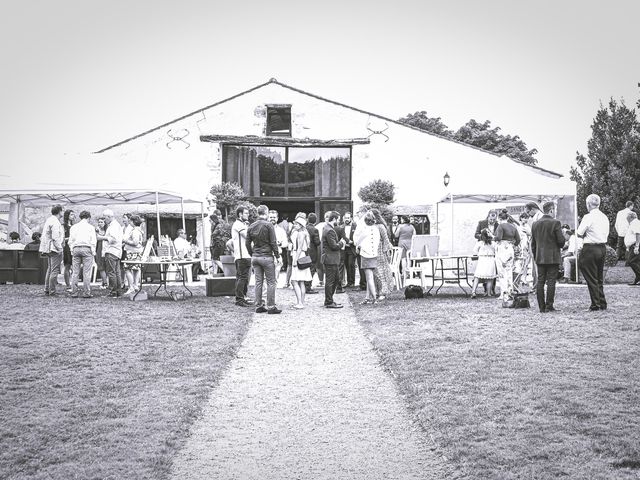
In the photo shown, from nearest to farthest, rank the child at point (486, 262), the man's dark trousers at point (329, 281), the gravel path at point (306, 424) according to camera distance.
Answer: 1. the gravel path at point (306, 424)
2. the man's dark trousers at point (329, 281)
3. the child at point (486, 262)

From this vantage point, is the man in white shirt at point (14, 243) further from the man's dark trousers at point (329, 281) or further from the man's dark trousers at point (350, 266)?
the man's dark trousers at point (329, 281)

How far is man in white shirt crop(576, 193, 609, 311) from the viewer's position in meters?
11.8

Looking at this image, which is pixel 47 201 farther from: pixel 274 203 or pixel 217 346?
pixel 217 346

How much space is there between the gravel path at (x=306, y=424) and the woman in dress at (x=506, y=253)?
461 cm

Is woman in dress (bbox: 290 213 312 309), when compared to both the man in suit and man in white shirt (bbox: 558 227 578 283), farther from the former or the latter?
man in white shirt (bbox: 558 227 578 283)

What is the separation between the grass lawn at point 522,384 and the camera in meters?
4.86

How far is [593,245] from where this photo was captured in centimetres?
1189

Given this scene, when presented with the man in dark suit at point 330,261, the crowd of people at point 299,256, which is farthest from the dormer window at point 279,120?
the man in dark suit at point 330,261

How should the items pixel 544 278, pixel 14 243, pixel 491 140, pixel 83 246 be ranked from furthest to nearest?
pixel 491 140, pixel 14 243, pixel 83 246, pixel 544 278

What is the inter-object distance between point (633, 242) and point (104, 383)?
43.3ft

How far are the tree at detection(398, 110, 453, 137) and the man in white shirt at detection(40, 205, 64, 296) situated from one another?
1436 inches

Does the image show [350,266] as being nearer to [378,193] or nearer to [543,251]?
[543,251]

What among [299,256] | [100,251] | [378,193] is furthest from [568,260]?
[100,251]

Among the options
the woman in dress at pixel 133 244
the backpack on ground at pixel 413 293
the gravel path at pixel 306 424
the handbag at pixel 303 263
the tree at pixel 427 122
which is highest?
the tree at pixel 427 122
